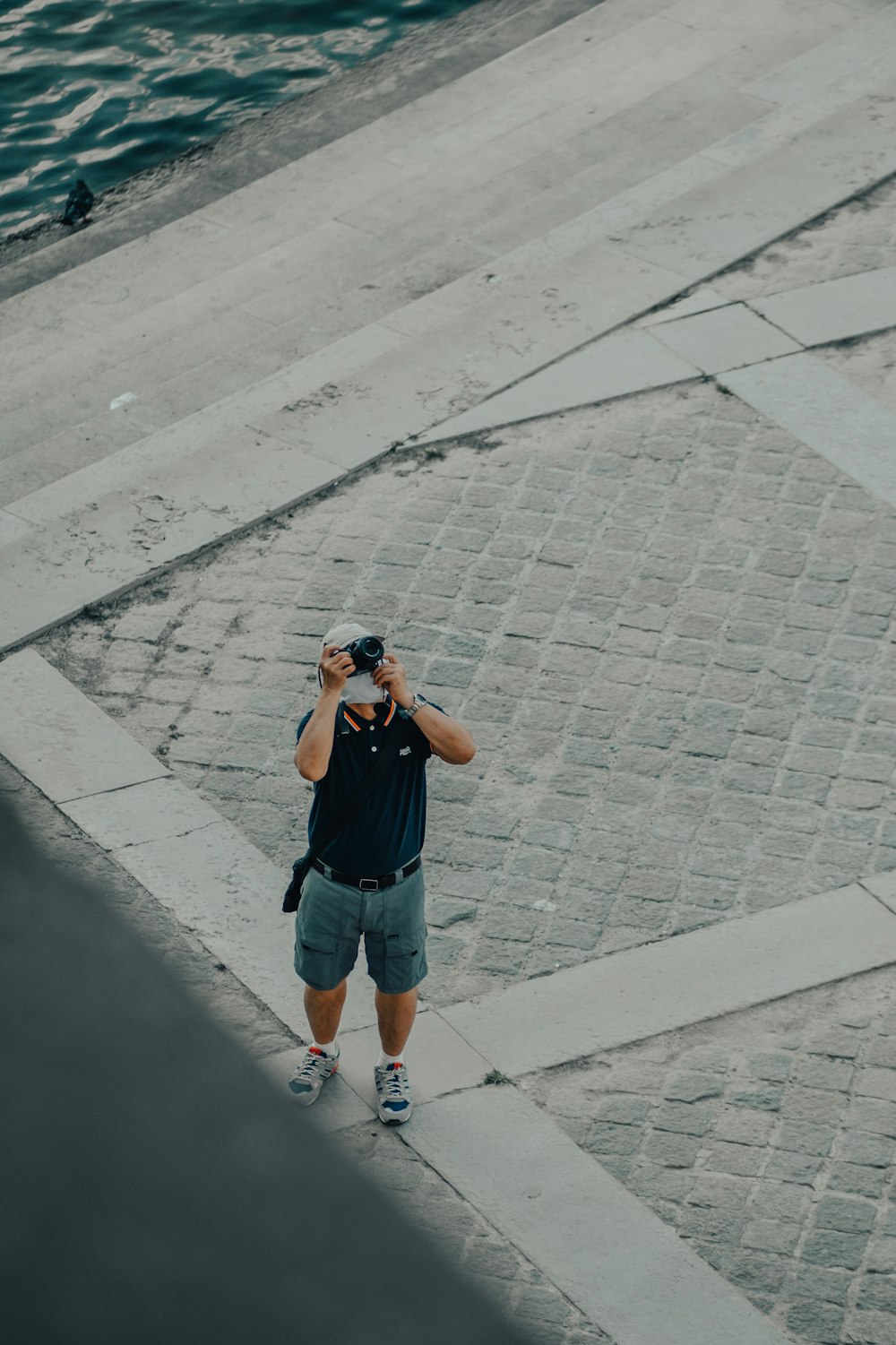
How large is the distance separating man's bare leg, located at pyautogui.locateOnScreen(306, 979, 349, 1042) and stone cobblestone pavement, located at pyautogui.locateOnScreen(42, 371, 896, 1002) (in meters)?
0.64

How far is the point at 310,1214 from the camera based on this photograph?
5457 mm

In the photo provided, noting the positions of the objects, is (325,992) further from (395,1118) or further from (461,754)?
(461,754)

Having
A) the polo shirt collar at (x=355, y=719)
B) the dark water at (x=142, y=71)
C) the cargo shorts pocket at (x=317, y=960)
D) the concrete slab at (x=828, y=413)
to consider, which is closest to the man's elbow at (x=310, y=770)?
the polo shirt collar at (x=355, y=719)

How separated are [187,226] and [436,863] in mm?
6870

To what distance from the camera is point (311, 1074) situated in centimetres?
581

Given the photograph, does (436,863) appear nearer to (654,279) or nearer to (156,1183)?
(156,1183)

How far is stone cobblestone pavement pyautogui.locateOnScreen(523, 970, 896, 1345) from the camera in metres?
5.22

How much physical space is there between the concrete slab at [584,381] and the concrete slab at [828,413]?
1.41 feet

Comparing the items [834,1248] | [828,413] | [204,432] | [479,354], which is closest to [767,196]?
[828,413]

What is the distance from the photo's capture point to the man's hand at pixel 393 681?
520 cm

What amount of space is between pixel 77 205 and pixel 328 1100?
9.12m

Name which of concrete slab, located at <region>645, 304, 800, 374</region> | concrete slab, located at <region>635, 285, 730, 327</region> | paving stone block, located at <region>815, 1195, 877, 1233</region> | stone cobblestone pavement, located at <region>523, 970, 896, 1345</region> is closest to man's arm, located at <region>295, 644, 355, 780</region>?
stone cobblestone pavement, located at <region>523, 970, 896, 1345</region>

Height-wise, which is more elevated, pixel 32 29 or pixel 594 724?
pixel 32 29

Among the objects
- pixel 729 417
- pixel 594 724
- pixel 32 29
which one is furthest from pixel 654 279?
pixel 32 29
